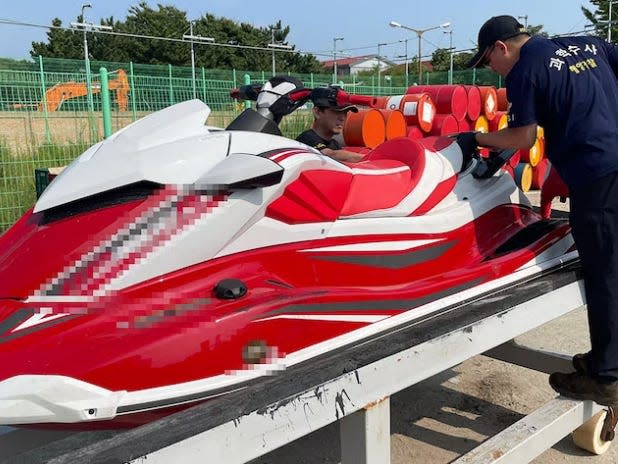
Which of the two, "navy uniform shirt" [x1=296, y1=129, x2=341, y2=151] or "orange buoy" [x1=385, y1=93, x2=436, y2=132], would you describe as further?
"orange buoy" [x1=385, y1=93, x2=436, y2=132]

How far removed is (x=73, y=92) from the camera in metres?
8.52

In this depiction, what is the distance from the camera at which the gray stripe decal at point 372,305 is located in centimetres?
187

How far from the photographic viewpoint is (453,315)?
2264mm

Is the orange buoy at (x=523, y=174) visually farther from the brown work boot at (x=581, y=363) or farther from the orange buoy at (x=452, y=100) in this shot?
the brown work boot at (x=581, y=363)

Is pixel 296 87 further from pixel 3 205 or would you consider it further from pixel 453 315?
pixel 3 205

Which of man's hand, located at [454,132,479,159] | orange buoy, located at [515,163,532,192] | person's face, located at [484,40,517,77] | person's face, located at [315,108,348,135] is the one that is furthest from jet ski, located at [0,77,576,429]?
orange buoy, located at [515,163,532,192]

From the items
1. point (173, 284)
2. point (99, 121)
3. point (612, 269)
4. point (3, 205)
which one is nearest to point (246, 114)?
point (173, 284)

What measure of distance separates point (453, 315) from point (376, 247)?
0.38 m

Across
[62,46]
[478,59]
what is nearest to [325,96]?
[478,59]

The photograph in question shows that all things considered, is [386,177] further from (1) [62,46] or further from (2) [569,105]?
(1) [62,46]

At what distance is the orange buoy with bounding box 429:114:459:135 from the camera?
29.1 ft

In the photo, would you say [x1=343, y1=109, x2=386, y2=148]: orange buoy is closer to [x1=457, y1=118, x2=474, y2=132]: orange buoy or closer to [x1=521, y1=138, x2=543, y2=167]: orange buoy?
[x1=457, y1=118, x2=474, y2=132]: orange buoy

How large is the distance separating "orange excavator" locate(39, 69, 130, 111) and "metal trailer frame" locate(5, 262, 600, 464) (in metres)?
6.90

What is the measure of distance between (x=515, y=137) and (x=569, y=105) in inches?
9.1
